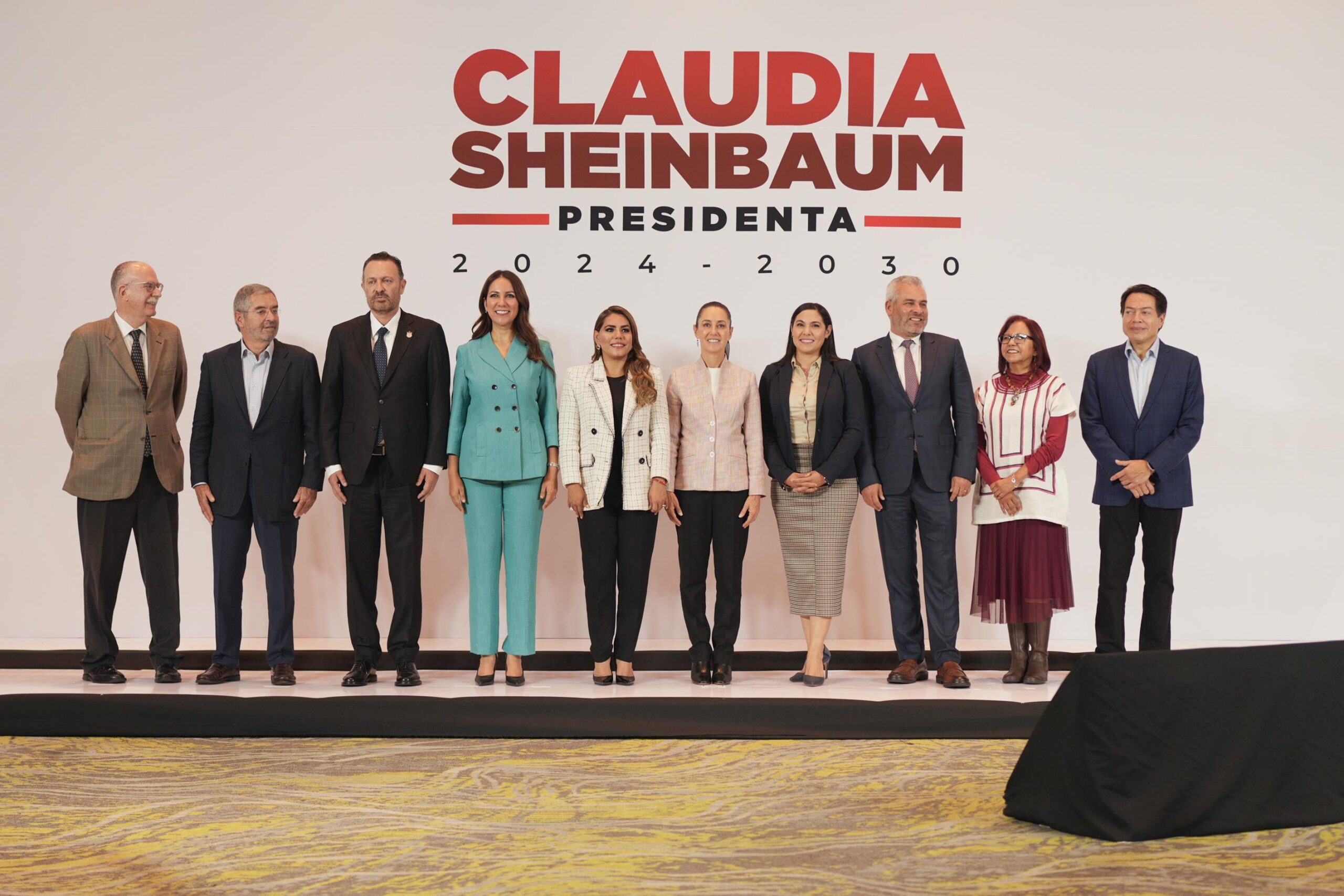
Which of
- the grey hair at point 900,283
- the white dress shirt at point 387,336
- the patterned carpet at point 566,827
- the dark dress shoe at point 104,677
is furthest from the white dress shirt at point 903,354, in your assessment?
the dark dress shoe at point 104,677

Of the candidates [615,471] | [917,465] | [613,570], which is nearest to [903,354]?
[917,465]

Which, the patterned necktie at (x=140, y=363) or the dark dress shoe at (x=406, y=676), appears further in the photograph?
the patterned necktie at (x=140, y=363)

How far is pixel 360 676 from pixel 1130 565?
3.34 m

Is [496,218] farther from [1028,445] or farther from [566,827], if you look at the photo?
[566,827]

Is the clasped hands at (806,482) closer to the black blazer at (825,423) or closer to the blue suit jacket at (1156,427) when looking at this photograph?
the black blazer at (825,423)

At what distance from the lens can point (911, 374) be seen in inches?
190

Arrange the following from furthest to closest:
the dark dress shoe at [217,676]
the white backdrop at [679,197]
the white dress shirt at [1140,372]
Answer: the white backdrop at [679,197]
the white dress shirt at [1140,372]
the dark dress shoe at [217,676]

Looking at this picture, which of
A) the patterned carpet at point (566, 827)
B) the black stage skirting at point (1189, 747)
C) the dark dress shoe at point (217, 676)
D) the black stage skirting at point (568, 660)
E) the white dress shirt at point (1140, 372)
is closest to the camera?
the patterned carpet at point (566, 827)

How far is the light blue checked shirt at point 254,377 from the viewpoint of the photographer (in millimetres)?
4762

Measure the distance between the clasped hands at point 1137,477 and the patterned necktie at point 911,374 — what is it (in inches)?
36.0

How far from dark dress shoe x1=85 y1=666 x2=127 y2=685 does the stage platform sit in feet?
0.18

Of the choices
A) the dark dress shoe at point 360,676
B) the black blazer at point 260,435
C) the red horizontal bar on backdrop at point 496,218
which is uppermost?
the red horizontal bar on backdrop at point 496,218

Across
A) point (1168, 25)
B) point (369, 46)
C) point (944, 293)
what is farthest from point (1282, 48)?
point (369, 46)

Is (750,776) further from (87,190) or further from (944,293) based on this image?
(87,190)
